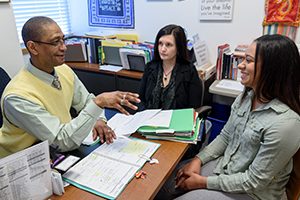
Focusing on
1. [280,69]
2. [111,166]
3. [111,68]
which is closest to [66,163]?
[111,166]

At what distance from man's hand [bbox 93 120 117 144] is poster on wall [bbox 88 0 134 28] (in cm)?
185

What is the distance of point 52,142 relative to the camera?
1141mm

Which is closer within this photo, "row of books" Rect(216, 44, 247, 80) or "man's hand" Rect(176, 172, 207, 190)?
"man's hand" Rect(176, 172, 207, 190)

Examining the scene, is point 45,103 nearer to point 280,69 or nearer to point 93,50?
point 280,69

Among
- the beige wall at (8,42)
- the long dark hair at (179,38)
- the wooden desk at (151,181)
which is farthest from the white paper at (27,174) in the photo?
the beige wall at (8,42)

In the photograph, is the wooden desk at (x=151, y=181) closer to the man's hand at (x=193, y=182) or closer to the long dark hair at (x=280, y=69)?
the man's hand at (x=193, y=182)

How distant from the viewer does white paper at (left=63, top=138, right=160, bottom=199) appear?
1.00 metres

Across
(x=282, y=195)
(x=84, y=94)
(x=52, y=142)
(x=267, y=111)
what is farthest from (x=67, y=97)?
(x=282, y=195)

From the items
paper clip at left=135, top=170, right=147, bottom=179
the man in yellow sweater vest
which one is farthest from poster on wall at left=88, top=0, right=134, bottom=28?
paper clip at left=135, top=170, right=147, bottom=179

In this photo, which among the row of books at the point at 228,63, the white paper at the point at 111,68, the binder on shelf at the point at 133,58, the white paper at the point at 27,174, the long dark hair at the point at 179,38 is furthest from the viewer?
the white paper at the point at 111,68

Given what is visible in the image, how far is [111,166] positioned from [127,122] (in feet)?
1.38

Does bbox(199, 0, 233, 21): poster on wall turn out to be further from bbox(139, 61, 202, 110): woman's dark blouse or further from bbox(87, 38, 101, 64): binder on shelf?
bbox(87, 38, 101, 64): binder on shelf

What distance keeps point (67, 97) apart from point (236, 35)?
172 centimetres

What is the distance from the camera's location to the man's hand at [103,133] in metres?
1.31
